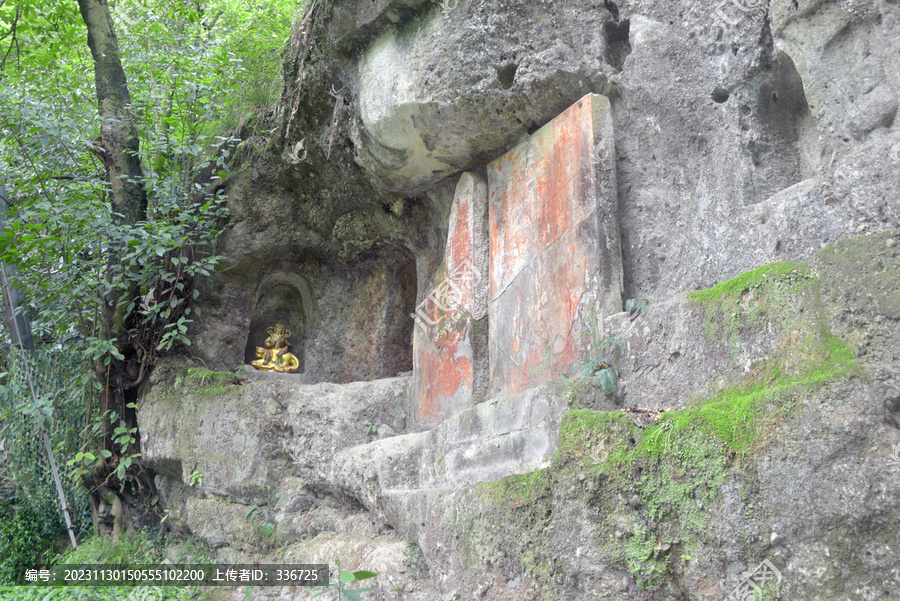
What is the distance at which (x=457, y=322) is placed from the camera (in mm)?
5168

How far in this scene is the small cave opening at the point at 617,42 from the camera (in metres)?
4.47

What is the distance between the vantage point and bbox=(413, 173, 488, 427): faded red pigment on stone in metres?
4.99

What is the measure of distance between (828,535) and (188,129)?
6.48 meters

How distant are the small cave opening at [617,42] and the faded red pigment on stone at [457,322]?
1333mm

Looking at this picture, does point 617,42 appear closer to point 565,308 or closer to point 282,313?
point 565,308

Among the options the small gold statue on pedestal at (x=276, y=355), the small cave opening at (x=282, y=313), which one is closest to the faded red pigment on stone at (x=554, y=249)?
the small gold statue on pedestal at (x=276, y=355)

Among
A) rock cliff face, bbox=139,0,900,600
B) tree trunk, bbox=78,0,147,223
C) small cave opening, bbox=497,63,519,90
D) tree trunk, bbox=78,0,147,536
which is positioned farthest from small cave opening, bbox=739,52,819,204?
A: tree trunk, bbox=78,0,147,223

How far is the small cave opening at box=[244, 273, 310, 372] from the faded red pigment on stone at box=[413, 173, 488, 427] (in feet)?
7.07

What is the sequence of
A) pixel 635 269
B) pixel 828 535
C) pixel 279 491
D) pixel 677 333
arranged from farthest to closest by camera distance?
1. pixel 279 491
2. pixel 635 269
3. pixel 677 333
4. pixel 828 535

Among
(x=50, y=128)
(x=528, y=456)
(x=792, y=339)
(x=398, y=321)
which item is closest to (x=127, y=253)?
(x=50, y=128)

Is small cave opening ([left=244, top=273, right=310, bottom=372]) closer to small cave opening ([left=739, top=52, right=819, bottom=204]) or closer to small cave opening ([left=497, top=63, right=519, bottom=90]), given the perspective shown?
small cave opening ([left=497, top=63, right=519, bottom=90])

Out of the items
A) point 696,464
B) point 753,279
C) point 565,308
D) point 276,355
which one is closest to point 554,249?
point 565,308

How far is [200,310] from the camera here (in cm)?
671

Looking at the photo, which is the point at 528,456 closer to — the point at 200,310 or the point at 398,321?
the point at 398,321
